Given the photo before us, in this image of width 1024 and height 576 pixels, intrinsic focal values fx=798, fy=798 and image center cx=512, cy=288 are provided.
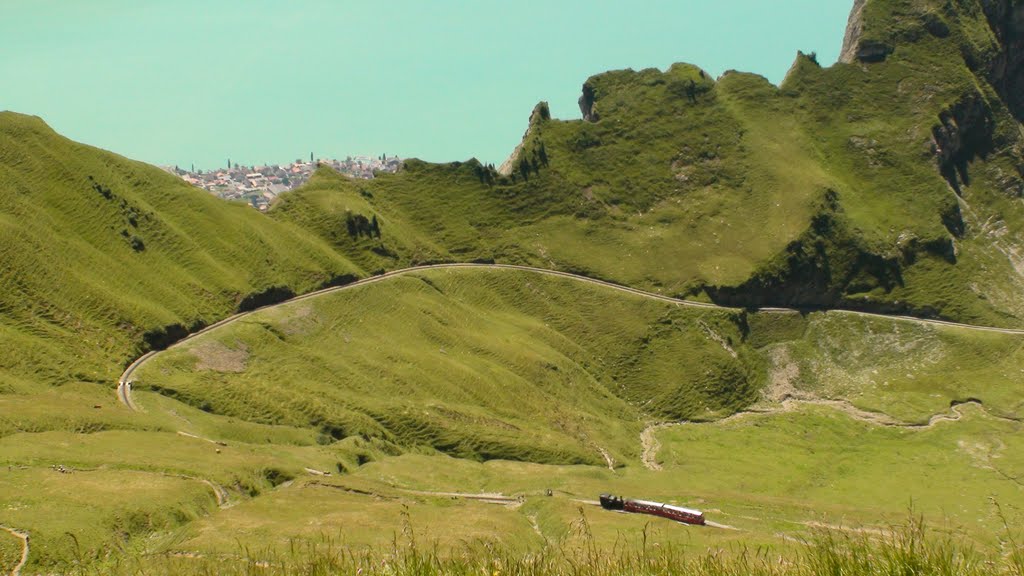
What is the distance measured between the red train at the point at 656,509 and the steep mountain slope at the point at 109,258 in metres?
65.3

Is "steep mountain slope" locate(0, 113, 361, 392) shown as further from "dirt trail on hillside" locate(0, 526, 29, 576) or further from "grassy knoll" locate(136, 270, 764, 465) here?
"dirt trail on hillside" locate(0, 526, 29, 576)

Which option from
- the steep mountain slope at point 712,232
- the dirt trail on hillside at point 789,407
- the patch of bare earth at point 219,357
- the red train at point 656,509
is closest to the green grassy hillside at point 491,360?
the patch of bare earth at point 219,357

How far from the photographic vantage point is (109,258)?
406ft

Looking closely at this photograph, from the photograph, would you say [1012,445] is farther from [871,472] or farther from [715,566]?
[715,566]

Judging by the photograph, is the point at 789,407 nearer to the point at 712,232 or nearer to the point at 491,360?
the point at 712,232

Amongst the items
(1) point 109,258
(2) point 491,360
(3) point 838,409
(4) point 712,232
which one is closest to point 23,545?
(1) point 109,258

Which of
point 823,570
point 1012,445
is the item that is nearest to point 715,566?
point 823,570

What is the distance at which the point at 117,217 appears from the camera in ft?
434

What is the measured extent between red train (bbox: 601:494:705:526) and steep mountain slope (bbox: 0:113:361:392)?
65252 mm

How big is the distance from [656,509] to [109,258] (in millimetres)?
93923

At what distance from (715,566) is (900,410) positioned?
511 feet

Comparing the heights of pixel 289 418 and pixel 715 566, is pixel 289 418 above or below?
below

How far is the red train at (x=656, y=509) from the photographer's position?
72188mm

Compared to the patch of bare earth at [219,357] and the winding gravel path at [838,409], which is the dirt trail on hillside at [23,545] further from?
the winding gravel path at [838,409]
